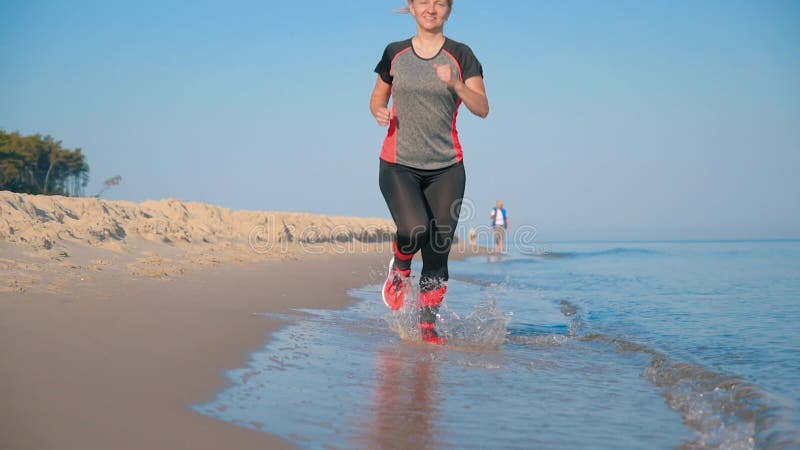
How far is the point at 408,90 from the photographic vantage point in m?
4.21

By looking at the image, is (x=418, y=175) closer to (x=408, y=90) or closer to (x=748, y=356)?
(x=408, y=90)

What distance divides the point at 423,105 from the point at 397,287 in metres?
1.32

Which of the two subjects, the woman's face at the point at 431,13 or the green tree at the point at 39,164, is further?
the green tree at the point at 39,164

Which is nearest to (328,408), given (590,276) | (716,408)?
(716,408)

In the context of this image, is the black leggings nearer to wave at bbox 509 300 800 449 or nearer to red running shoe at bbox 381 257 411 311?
red running shoe at bbox 381 257 411 311

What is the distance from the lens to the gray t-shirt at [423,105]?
4.19 meters

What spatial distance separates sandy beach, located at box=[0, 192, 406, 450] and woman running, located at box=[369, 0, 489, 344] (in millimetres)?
1153

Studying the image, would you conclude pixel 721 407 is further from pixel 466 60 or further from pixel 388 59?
pixel 388 59

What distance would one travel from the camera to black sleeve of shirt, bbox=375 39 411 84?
14.2 feet

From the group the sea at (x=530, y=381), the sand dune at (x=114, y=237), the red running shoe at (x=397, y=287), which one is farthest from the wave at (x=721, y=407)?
the sand dune at (x=114, y=237)

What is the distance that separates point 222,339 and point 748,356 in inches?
122

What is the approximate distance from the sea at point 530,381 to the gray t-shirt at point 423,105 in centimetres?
110

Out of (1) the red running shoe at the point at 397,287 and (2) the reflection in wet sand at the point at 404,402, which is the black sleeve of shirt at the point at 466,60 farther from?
(2) the reflection in wet sand at the point at 404,402

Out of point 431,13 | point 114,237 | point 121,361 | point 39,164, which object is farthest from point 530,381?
point 39,164
